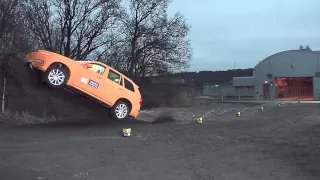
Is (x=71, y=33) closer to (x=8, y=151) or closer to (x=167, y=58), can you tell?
(x=167, y=58)

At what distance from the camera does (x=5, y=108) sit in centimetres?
1730

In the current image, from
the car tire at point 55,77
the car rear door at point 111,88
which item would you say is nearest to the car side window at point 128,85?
the car rear door at point 111,88

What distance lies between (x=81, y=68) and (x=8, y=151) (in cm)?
442

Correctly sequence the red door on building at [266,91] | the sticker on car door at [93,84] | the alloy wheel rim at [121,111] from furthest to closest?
the red door on building at [266,91], the alloy wheel rim at [121,111], the sticker on car door at [93,84]

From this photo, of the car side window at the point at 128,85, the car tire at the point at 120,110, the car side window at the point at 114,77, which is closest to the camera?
the car side window at the point at 114,77

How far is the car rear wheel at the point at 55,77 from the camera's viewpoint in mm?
12797

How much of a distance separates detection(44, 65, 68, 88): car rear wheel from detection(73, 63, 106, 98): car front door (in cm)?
44

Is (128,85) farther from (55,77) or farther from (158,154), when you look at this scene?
(158,154)

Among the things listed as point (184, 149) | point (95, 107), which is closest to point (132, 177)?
point (184, 149)

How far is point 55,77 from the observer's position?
12.8m

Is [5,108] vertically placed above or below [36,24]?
below

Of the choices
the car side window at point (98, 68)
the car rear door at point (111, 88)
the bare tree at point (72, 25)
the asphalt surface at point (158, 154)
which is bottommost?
the asphalt surface at point (158, 154)

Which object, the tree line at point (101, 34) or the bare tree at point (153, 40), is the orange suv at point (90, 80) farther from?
the bare tree at point (153, 40)

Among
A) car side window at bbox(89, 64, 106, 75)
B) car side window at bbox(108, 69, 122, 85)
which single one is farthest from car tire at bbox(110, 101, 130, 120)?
car side window at bbox(89, 64, 106, 75)
